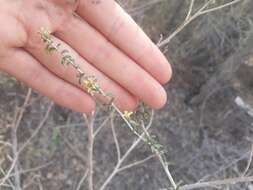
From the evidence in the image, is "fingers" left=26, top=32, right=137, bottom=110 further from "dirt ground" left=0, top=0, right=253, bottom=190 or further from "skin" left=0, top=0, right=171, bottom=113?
"dirt ground" left=0, top=0, right=253, bottom=190

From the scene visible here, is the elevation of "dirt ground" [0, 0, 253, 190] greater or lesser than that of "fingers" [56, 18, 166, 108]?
lesser

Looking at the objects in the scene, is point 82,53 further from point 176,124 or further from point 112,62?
point 176,124

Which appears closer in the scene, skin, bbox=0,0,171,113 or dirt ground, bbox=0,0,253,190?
skin, bbox=0,0,171,113

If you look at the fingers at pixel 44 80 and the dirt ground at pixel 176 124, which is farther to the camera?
the dirt ground at pixel 176 124

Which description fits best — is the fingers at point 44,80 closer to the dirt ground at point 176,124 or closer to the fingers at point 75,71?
the fingers at point 75,71

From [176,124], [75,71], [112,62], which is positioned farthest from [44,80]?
[176,124]

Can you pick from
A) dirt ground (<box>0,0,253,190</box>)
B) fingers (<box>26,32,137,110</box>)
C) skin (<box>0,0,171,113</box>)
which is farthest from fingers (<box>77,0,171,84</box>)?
dirt ground (<box>0,0,253,190</box>)

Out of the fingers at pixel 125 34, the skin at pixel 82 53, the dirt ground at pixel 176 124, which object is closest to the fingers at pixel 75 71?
the skin at pixel 82 53
